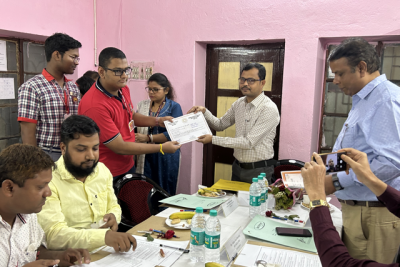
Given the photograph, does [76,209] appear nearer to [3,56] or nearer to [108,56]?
[108,56]

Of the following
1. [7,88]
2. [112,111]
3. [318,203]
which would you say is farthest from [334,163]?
[7,88]

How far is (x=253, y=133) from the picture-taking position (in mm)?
2846

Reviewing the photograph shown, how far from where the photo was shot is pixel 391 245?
1.66 m

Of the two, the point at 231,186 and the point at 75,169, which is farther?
the point at 231,186

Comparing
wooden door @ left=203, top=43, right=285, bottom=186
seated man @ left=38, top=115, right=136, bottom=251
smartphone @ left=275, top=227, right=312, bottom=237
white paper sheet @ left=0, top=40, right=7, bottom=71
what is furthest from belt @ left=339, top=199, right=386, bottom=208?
white paper sheet @ left=0, top=40, right=7, bottom=71

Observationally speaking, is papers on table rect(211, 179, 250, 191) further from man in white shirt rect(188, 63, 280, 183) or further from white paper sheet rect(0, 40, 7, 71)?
white paper sheet rect(0, 40, 7, 71)

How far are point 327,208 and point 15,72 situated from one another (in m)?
3.55

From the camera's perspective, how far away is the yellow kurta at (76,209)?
1478 millimetres

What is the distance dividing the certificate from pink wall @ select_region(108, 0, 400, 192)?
36.6 inches

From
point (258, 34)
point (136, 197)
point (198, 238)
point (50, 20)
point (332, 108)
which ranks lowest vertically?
point (136, 197)

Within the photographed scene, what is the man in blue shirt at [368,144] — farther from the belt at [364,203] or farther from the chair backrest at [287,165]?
the chair backrest at [287,165]

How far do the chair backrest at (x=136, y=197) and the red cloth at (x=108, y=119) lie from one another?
224 millimetres

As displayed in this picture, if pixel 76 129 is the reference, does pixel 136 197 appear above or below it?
below

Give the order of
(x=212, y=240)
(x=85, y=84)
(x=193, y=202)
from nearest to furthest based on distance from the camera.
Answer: (x=212, y=240)
(x=193, y=202)
(x=85, y=84)
